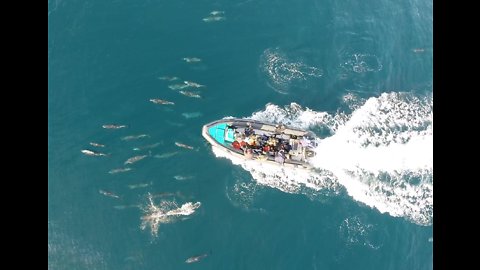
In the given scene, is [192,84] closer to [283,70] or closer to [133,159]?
[283,70]

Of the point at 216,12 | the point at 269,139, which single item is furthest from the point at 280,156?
the point at 216,12

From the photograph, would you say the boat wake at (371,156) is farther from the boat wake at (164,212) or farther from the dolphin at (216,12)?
the dolphin at (216,12)

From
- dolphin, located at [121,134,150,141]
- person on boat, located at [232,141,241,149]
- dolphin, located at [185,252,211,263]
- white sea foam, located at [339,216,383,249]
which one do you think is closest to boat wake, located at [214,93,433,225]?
person on boat, located at [232,141,241,149]

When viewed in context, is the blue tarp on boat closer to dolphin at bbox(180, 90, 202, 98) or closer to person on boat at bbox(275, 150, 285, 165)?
dolphin at bbox(180, 90, 202, 98)
